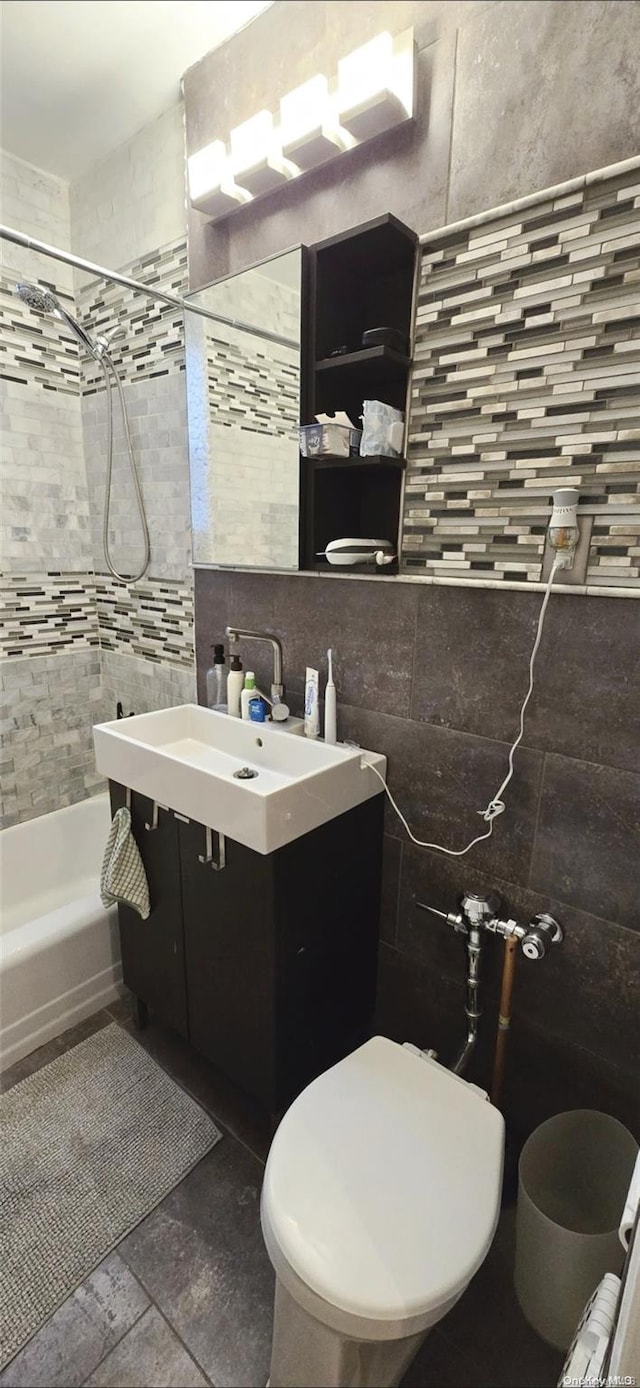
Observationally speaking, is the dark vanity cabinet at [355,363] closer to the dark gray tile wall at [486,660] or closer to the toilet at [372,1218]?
the dark gray tile wall at [486,660]

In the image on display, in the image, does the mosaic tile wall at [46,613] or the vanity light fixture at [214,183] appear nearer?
the vanity light fixture at [214,183]

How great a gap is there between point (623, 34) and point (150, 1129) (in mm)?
2388

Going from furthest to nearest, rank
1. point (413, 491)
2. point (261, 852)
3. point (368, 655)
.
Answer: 1. point (368, 655)
2. point (413, 491)
3. point (261, 852)

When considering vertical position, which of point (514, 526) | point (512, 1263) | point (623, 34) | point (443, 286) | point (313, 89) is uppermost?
point (313, 89)

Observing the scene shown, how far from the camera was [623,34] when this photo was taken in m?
0.90

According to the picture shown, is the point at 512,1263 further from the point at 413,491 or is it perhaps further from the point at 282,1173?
the point at 413,491

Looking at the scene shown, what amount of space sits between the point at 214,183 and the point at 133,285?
319mm

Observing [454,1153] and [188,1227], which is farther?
[188,1227]

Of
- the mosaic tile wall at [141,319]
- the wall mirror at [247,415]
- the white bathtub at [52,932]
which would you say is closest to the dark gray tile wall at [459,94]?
the wall mirror at [247,415]

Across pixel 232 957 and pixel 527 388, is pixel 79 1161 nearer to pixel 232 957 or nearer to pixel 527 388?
pixel 232 957

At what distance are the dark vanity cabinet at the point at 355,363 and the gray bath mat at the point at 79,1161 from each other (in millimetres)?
→ 1472

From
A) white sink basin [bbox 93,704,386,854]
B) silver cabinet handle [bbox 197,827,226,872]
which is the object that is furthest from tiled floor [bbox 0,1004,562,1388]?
white sink basin [bbox 93,704,386,854]

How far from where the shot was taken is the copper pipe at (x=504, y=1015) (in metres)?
1.18

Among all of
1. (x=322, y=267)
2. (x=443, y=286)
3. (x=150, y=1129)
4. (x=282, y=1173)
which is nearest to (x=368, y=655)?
(x=443, y=286)
